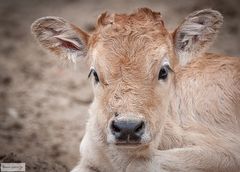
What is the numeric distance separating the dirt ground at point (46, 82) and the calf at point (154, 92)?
72 cm

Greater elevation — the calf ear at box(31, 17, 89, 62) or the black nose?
the calf ear at box(31, 17, 89, 62)

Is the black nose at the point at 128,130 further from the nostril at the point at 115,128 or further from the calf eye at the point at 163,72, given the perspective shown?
the calf eye at the point at 163,72

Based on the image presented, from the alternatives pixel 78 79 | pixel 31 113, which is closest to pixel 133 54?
pixel 31 113

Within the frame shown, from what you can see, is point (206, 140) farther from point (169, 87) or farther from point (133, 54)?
point (133, 54)

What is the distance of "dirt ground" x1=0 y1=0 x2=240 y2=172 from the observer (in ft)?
40.0

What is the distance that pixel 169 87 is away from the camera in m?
9.54

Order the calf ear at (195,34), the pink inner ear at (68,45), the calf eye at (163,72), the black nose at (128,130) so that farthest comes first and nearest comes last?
the pink inner ear at (68,45) → the calf ear at (195,34) → the calf eye at (163,72) → the black nose at (128,130)

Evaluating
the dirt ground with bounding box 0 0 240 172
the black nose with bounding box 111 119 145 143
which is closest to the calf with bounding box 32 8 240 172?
the black nose with bounding box 111 119 145 143

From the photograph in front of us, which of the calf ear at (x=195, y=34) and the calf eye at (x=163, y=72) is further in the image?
the calf ear at (x=195, y=34)

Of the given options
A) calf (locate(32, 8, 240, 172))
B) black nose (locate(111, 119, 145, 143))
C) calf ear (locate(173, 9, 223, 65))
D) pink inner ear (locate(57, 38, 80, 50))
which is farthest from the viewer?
pink inner ear (locate(57, 38, 80, 50))

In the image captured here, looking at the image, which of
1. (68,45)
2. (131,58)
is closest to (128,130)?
(131,58)

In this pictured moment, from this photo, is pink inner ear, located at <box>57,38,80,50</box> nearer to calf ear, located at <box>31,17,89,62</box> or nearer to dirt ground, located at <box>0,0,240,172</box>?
calf ear, located at <box>31,17,89,62</box>

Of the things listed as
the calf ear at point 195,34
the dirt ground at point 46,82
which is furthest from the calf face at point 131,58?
the dirt ground at point 46,82

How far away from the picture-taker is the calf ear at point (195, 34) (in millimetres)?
9812
